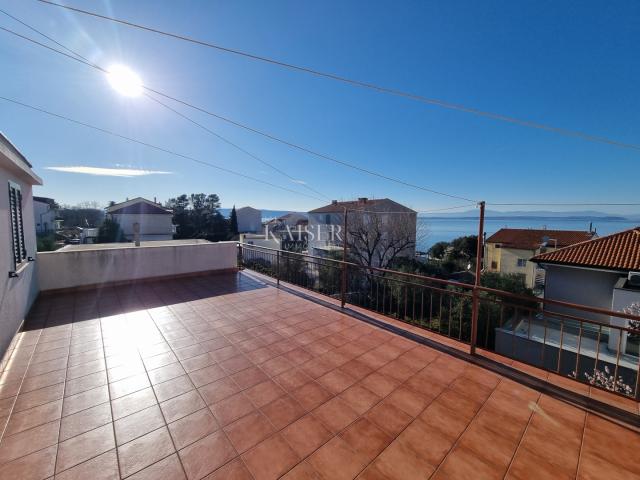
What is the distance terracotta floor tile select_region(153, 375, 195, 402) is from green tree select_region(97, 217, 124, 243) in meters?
20.9

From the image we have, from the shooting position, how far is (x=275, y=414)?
6.18ft

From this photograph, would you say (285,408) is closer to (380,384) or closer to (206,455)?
(206,455)

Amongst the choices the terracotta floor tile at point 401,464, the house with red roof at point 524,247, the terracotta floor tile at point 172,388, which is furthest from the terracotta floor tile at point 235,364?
the house with red roof at point 524,247

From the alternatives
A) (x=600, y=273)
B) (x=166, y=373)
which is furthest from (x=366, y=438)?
(x=600, y=273)

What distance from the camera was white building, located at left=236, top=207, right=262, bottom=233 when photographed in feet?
116

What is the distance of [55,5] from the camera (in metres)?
3.07

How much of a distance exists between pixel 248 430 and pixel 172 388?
0.86 m

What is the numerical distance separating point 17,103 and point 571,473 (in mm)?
8031

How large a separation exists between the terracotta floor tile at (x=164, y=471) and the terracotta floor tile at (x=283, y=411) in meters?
0.58

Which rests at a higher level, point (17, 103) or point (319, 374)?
point (17, 103)

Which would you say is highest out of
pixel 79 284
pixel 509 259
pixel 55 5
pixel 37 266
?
pixel 55 5

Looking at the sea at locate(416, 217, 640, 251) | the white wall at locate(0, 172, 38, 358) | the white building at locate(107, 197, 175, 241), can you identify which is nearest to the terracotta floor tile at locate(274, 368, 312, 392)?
the sea at locate(416, 217, 640, 251)

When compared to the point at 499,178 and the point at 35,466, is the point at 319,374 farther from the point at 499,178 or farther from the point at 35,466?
the point at 499,178

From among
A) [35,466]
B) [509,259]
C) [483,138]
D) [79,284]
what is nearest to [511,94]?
[483,138]
